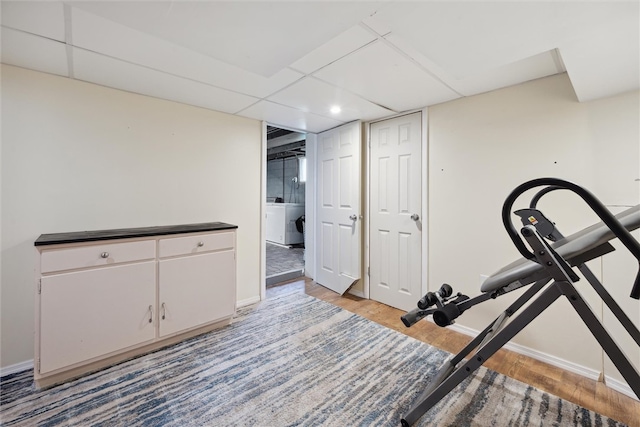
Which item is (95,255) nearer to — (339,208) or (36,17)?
(36,17)

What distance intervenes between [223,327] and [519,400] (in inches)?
87.0

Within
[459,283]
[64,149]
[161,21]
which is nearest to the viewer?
[161,21]

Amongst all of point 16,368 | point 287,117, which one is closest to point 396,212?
point 287,117

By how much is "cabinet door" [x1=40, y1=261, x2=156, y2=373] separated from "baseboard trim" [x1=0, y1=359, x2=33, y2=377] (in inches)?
16.1

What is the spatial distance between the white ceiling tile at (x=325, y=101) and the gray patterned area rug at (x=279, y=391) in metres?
2.04

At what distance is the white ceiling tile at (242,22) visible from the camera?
3.57 ft

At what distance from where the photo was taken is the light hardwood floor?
4.89ft

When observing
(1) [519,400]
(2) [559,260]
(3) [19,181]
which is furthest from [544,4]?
(3) [19,181]

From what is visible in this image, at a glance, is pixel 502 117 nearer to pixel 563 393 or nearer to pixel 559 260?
pixel 559 260

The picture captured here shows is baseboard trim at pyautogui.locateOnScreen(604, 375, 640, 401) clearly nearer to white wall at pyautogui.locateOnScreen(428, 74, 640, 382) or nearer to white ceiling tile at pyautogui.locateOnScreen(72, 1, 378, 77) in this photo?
white wall at pyautogui.locateOnScreen(428, 74, 640, 382)

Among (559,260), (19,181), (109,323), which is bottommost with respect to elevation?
(109,323)

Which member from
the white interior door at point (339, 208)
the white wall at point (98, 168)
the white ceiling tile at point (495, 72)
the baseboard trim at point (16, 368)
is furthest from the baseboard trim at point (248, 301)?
the white ceiling tile at point (495, 72)

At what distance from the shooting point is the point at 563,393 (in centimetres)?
160

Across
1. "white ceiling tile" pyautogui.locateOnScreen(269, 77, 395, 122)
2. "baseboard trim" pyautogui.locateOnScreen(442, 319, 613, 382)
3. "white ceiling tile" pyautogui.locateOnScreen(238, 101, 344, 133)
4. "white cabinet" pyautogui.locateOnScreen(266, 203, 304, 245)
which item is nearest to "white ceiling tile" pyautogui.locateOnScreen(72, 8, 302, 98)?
"white ceiling tile" pyautogui.locateOnScreen(269, 77, 395, 122)
